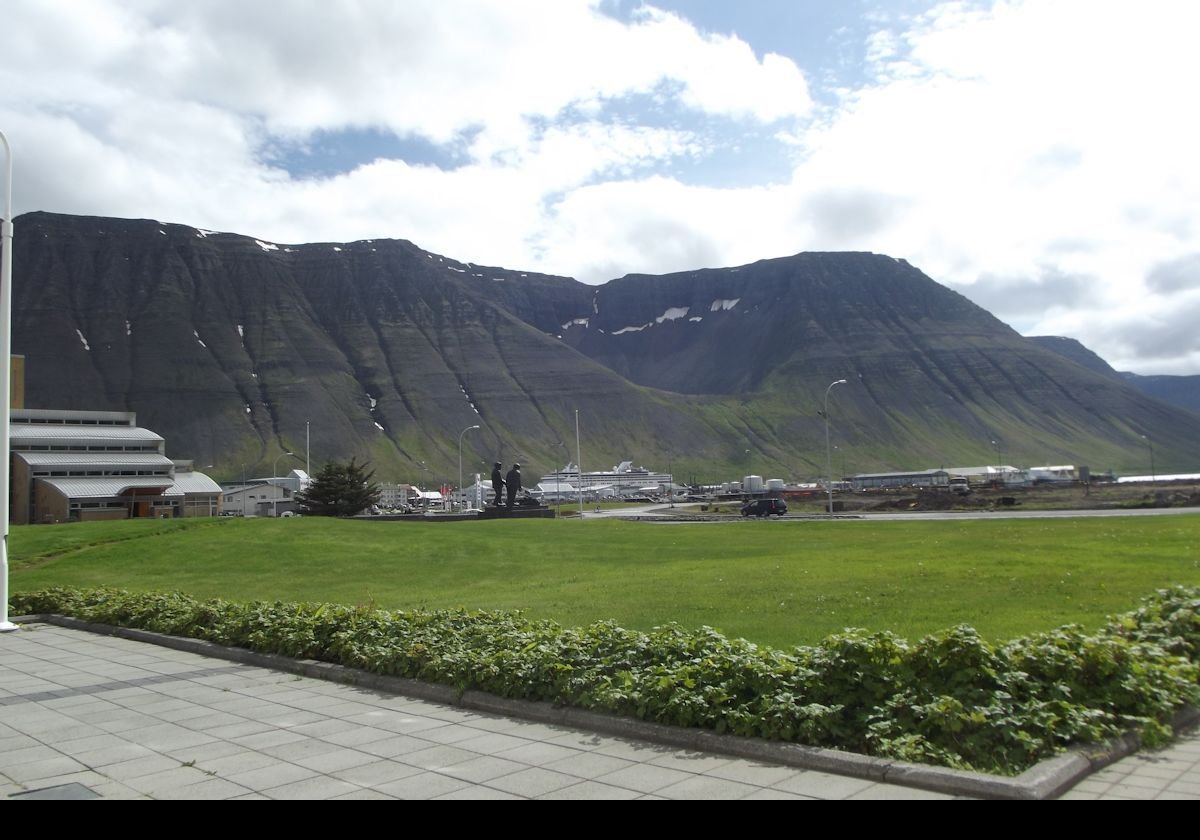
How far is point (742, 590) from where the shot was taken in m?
17.6

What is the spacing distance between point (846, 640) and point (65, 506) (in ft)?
295

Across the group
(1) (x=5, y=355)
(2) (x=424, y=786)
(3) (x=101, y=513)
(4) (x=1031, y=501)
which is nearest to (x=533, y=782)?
(2) (x=424, y=786)

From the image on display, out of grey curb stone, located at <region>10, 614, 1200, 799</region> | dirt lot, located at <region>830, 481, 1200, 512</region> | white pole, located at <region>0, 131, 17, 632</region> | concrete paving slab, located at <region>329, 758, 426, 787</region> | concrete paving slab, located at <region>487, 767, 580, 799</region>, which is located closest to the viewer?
Answer: grey curb stone, located at <region>10, 614, 1200, 799</region>

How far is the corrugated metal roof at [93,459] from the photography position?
8806 cm

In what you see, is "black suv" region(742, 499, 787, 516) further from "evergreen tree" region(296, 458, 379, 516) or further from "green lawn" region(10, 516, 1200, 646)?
"evergreen tree" region(296, 458, 379, 516)

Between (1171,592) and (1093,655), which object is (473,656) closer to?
(1093,655)

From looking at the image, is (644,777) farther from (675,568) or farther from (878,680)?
(675,568)

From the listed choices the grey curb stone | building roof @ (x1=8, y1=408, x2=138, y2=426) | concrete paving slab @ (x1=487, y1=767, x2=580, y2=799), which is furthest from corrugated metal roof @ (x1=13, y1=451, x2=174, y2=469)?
concrete paving slab @ (x1=487, y1=767, x2=580, y2=799)

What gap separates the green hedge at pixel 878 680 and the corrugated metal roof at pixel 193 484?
311 feet

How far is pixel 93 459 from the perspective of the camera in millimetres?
93125

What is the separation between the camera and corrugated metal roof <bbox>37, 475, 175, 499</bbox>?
8400cm

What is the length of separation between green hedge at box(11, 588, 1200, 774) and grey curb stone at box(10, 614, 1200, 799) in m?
0.15

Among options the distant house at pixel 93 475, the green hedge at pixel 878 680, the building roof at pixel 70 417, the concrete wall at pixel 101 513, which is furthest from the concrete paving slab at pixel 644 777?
the building roof at pixel 70 417
